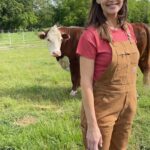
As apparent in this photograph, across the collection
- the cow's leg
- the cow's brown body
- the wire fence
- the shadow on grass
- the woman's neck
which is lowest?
the wire fence

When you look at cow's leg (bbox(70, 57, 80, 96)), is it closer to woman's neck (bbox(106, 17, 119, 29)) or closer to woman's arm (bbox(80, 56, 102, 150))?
woman's neck (bbox(106, 17, 119, 29))

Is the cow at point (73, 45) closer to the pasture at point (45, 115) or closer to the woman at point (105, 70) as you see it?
the pasture at point (45, 115)

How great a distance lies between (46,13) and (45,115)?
50112 mm

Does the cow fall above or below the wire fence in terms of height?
above

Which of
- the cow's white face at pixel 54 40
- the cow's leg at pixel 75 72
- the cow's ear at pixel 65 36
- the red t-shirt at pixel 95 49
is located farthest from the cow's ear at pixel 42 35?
the red t-shirt at pixel 95 49

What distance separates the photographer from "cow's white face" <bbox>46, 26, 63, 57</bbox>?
6758mm

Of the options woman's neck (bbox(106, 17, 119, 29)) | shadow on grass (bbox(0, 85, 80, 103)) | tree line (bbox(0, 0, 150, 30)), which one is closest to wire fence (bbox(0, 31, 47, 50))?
tree line (bbox(0, 0, 150, 30))

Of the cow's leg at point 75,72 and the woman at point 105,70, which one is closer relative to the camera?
the woman at point 105,70

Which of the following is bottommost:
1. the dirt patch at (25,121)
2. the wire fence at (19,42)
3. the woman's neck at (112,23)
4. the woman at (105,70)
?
the wire fence at (19,42)

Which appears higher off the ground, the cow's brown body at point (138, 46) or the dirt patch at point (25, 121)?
the cow's brown body at point (138, 46)

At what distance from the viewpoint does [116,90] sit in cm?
235

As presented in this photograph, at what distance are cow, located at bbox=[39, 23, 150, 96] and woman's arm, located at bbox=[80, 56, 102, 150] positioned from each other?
14.3 ft

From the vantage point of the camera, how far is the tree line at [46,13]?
46.8 m

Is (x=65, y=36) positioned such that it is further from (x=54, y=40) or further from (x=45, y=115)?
(x=45, y=115)
